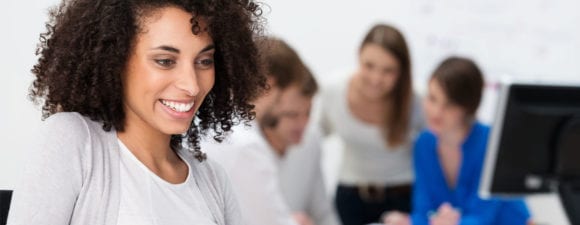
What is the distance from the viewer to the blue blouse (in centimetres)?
257

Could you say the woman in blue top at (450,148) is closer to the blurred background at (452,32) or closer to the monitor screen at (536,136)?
the monitor screen at (536,136)

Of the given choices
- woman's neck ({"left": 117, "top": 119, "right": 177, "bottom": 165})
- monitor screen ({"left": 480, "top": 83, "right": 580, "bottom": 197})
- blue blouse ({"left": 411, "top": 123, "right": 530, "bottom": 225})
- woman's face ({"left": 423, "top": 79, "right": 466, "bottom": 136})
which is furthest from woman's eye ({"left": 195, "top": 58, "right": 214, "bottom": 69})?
woman's face ({"left": 423, "top": 79, "right": 466, "bottom": 136})

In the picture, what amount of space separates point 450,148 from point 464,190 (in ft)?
0.53

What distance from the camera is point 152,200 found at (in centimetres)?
Result: 118

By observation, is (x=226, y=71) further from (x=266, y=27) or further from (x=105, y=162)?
(x=105, y=162)

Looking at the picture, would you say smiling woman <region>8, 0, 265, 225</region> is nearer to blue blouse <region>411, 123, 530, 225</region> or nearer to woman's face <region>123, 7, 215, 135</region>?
woman's face <region>123, 7, 215, 135</region>

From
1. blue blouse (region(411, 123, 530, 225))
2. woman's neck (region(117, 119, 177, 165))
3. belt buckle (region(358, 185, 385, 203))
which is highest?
woman's neck (region(117, 119, 177, 165))

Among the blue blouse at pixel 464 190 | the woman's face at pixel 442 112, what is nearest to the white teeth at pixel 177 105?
the blue blouse at pixel 464 190

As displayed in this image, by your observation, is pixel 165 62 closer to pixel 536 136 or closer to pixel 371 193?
pixel 536 136

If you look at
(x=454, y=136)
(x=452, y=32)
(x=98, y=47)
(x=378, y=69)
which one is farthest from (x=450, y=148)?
(x=98, y=47)

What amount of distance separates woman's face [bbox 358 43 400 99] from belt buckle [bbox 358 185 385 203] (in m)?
0.34

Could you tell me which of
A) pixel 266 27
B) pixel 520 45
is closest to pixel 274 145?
pixel 266 27

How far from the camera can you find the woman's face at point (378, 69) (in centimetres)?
304

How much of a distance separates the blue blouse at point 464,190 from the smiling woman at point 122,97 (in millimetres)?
1513
